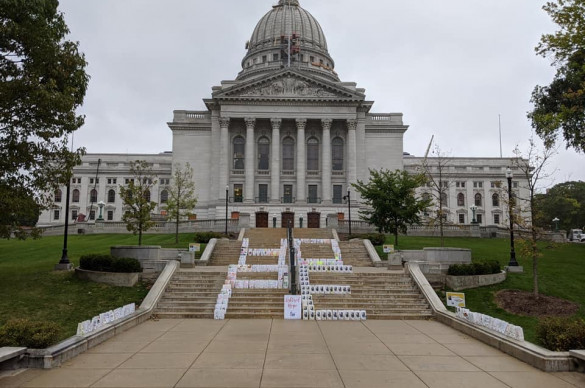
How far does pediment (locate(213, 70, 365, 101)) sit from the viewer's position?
5984 cm

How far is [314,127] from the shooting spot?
62312 millimetres

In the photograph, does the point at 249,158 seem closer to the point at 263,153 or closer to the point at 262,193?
the point at 263,153

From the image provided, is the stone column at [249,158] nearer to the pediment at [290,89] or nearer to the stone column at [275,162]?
the stone column at [275,162]

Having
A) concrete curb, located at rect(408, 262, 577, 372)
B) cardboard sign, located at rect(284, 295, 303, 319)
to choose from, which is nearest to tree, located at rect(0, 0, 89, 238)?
cardboard sign, located at rect(284, 295, 303, 319)

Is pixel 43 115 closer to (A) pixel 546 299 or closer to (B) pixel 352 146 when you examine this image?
(A) pixel 546 299

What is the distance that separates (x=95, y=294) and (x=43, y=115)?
807 centimetres

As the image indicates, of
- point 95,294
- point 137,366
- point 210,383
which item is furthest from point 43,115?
point 210,383

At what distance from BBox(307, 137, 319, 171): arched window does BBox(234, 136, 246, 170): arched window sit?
9.14 metres

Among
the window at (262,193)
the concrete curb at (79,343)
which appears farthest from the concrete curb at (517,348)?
the window at (262,193)

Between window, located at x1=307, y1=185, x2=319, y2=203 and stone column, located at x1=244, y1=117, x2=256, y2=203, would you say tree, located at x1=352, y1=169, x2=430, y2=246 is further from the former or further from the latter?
stone column, located at x1=244, y1=117, x2=256, y2=203

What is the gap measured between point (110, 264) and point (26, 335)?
12162 mm

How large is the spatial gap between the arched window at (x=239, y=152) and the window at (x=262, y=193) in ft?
12.6

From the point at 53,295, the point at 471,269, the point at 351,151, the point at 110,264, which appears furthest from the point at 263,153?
the point at 53,295

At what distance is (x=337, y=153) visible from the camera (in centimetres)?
6300
